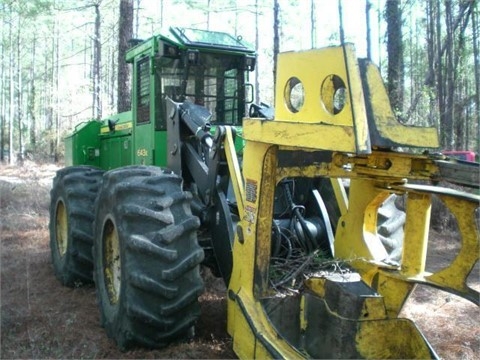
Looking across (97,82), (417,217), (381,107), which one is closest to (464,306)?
(417,217)

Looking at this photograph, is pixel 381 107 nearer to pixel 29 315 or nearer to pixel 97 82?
pixel 29 315

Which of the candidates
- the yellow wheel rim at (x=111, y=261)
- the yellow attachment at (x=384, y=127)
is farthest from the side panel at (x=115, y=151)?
the yellow attachment at (x=384, y=127)

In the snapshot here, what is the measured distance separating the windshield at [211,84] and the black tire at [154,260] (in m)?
1.87

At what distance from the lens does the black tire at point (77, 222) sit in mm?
5902

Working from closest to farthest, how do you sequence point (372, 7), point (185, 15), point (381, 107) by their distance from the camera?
point (381, 107) → point (372, 7) → point (185, 15)

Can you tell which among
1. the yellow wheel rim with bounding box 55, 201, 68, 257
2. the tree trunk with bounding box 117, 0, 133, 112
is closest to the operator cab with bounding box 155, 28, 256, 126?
the yellow wheel rim with bounding box 55, 201, 68, 257

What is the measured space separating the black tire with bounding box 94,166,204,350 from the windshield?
1.87 metres

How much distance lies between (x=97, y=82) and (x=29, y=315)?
25538mm

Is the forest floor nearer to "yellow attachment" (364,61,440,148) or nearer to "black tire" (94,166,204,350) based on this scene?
"black tire" (94,166,204,350)

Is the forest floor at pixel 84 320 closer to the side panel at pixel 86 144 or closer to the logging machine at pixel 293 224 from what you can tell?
the logging machine at pixel 293 224

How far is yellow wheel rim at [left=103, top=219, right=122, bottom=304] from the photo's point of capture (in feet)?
14.9

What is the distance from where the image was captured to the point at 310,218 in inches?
203

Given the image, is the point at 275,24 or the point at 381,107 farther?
the point at 275,24

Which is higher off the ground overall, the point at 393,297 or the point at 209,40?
the point at 209,40
